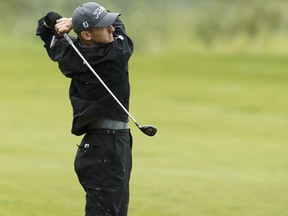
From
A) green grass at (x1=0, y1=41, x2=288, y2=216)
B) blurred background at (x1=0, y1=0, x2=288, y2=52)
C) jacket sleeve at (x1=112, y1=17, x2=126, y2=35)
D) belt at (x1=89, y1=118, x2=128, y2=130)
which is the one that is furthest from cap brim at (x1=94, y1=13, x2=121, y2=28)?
blurred background at (x1=0, y1=0, x2=288, y2=52)

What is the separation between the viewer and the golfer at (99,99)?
253 inches

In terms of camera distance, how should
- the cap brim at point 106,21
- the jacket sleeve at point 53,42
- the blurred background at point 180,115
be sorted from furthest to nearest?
the blurred background at point 180,115 < the jacket sleeve at point 53,42 < the cap brim at point 106,21

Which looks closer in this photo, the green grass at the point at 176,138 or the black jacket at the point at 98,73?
the black jacket at the point at 98,73

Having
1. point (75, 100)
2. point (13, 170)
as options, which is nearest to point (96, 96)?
point (75, 100)

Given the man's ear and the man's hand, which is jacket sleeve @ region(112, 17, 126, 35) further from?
the man's hand

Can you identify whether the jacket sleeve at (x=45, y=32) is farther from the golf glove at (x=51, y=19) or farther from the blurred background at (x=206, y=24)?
the blurred background at (x=206, y=24)

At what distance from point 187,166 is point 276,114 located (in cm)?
966

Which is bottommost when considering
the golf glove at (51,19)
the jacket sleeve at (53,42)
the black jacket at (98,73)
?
the black jacket at (98,73)

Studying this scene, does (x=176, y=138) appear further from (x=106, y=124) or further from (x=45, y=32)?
(x=106, y=124)

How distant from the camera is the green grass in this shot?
10.4m

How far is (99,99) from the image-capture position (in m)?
6.49

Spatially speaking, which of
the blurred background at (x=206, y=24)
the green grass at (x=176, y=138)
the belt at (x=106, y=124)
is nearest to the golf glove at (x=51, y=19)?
the belt at (x=106, y=124)

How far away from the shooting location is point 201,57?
36969 millimetres

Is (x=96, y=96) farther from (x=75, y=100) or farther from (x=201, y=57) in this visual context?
(x=201, y=57)
